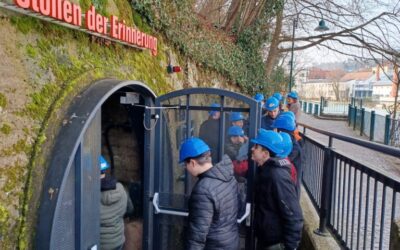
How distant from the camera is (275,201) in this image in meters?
3.22

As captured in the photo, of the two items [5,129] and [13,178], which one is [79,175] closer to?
[13,178]

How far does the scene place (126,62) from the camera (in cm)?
432

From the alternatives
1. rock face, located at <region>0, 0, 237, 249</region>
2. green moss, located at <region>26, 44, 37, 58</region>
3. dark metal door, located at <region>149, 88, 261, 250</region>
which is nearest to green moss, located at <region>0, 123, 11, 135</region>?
rock face, located at <region>0, 0, 237, 249</region>

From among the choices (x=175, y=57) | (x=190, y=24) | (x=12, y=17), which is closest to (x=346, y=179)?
(x=12, y=17)

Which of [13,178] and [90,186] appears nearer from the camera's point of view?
[13,178]

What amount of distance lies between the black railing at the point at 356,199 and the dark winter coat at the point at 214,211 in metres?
1.09

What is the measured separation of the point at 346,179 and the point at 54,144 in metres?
2.80

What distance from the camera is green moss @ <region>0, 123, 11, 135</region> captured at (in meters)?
2.41

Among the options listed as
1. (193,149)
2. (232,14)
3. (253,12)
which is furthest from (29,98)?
(253,12)

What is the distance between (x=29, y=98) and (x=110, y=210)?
5.55 feet

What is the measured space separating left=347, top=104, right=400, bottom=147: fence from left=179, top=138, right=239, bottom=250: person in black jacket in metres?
15.6

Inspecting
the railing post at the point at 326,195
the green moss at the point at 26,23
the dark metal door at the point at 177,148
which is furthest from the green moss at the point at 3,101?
the railing post at the point at 326,195

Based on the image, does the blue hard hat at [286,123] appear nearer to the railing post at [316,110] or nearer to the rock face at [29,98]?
the rock face at [29,98]

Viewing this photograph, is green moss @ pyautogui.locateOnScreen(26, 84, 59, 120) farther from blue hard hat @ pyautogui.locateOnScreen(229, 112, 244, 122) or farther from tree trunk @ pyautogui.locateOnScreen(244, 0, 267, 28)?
tree trunk @ pyautogui.locateOnScreen(244, 0, 267, 28)
